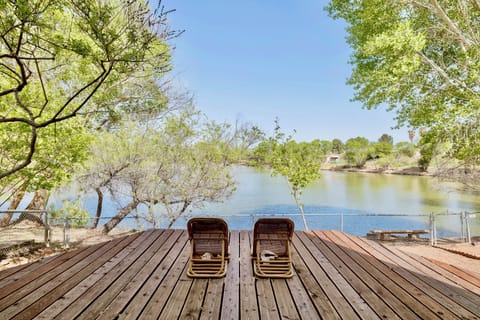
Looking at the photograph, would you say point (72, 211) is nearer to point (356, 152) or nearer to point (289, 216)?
→ point (289, 216)

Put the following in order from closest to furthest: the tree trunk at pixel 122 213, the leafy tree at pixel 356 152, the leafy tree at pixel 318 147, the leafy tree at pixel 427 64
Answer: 1. the leafy tree at pixel 427 64
2. the tree trunk at pixel 122 213
3. the leafy tree at pixel 318 147
4. the leafy tree at pixel 356 152

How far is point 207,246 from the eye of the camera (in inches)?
121

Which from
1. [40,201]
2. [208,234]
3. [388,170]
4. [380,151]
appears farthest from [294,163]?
[380,151]

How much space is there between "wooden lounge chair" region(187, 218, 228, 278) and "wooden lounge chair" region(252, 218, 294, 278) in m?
0.40

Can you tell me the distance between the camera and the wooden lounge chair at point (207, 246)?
2.89 metres

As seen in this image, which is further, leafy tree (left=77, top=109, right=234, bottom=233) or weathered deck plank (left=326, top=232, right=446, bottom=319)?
leafy tree (left=77, top=109, right=234, bottom=233)

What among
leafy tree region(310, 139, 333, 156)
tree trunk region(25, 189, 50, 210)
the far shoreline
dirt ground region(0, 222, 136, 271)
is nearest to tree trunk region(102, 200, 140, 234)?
dirt ground region(0, 222, 136, 271)

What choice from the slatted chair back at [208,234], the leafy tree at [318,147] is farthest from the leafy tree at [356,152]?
the slatted chair back at [208,234]

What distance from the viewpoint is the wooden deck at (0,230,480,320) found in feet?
6.98

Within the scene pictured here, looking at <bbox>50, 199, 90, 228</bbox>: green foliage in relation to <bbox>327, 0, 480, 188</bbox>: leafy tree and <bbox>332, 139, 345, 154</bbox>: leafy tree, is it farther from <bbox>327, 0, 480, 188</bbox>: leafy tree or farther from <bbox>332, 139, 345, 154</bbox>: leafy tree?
<bbox>332, 139, 345, 154</bbox>: leafy tree

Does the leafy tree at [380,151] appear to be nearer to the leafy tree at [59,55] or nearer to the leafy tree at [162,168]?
the leafy tree at [162,168]

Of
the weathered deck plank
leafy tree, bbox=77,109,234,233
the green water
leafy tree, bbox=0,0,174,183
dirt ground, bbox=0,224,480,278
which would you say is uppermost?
leafy tree, bbox=0,0,174,183

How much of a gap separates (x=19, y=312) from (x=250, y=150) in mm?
8084

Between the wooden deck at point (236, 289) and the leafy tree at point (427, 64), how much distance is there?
16.8 ft
